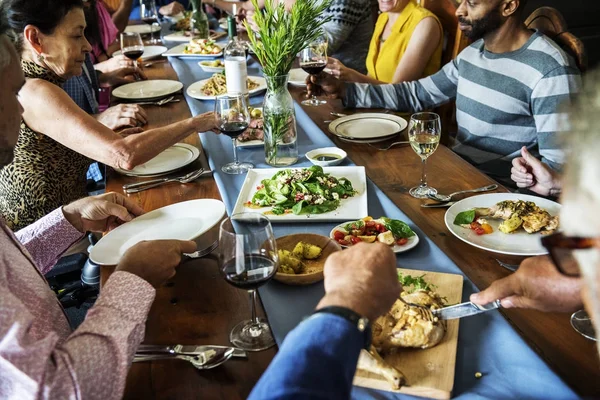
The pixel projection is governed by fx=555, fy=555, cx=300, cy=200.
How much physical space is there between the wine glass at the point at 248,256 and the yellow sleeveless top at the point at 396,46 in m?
2.08

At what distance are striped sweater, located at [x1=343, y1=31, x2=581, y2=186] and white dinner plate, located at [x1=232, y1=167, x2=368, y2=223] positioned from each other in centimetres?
63

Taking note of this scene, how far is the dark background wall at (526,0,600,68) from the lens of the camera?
4.04 meters

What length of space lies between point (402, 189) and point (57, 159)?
123 centimetres

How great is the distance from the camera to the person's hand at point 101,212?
141 cm

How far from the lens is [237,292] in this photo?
3.74 ft

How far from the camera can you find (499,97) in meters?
1.99

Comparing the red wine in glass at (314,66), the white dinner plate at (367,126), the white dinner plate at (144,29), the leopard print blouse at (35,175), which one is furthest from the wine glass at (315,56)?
the white dinner plate at (144,29)

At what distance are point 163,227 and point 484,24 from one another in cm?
133

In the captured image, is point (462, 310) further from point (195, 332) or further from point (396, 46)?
point (396, 46)

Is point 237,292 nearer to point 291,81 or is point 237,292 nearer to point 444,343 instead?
point 444,343

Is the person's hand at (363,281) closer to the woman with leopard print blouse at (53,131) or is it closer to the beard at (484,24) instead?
the woman with leopard print blouse at (53,131)

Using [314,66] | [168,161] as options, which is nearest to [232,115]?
[168,161]

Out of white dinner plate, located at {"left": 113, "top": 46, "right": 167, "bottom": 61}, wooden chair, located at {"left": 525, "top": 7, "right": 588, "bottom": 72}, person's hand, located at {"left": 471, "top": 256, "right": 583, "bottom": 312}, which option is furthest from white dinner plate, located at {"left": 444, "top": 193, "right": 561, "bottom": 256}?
white dinner plate, located at {"left": 113, "top": 46, "right": 167, "bottom": 61}

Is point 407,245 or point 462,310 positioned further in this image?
point 407,245
